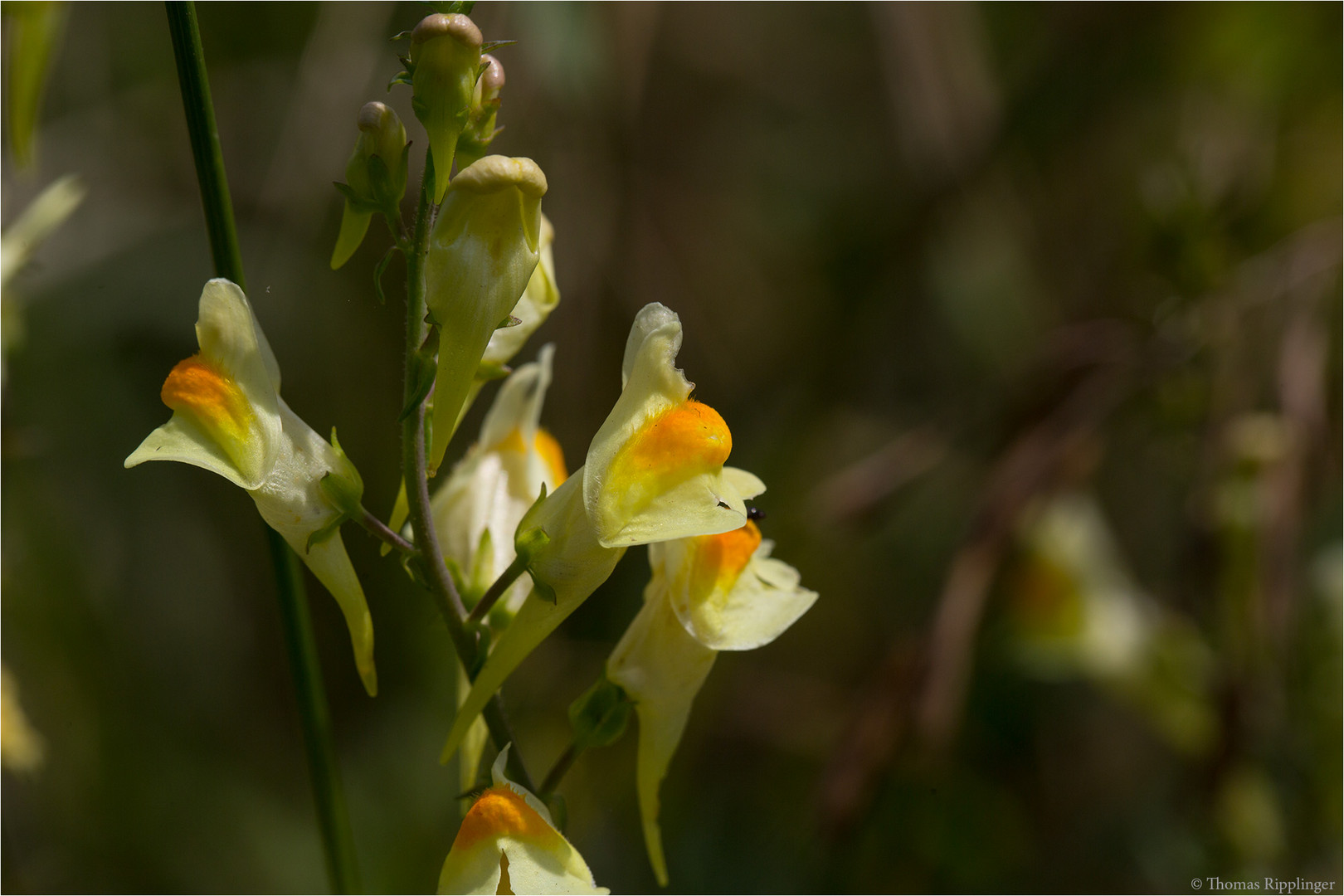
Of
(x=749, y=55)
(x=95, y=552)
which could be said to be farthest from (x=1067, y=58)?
(x=95, y=552)

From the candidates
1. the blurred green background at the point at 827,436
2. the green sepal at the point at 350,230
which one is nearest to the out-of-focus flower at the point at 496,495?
the green sepal at the point at 350,230

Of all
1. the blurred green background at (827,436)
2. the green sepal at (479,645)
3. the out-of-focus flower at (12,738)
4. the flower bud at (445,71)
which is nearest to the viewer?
the flower bud at (445,71)

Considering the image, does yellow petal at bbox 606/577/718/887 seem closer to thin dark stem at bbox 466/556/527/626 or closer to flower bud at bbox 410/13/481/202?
thin dark stem at bbox 466/556/527/626

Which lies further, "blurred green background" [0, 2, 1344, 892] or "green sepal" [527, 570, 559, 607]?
"blurred green background" [0, 2, 1344, 892]

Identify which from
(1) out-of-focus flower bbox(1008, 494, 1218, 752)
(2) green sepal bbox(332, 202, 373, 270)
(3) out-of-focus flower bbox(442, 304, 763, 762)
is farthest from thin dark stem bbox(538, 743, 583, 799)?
(1) out-of-focus flower bbox(1008, 494, 1218, 752)

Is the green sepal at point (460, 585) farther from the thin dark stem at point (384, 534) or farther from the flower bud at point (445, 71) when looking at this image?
the flower bud at point (445, 71)

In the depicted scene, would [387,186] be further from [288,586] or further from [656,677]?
[656,677]

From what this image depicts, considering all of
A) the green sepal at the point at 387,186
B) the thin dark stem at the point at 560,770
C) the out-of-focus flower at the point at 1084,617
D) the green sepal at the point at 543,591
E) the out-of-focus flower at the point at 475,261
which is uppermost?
the green sepal at the point at 387,186
